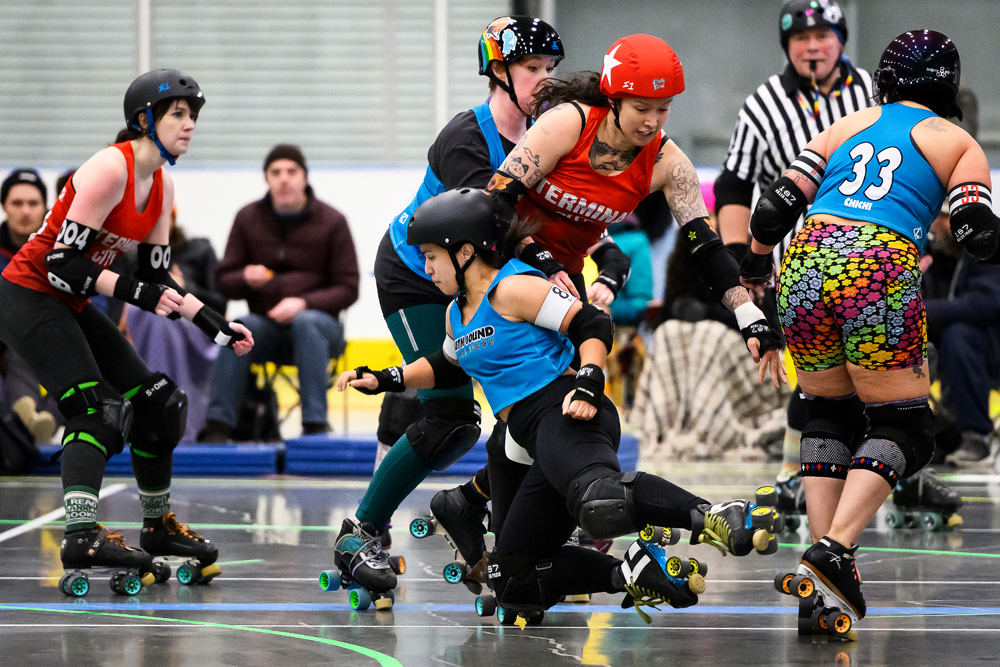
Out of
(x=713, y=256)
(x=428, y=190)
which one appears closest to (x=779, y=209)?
(x=713, y=256)

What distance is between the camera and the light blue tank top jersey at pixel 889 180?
3.06m

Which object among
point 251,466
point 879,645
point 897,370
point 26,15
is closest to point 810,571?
point 879,645

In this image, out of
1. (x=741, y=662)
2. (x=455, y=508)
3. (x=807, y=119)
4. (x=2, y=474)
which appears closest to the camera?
(x=741, y=662)

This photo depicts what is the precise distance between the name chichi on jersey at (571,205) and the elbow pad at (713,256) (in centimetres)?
20

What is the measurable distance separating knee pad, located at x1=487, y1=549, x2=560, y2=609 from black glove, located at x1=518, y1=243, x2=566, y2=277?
2.36 feet

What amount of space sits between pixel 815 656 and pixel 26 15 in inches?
411

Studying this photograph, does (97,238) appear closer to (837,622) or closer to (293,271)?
(837,622)

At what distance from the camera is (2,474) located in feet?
20.8

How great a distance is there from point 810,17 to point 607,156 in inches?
66.3

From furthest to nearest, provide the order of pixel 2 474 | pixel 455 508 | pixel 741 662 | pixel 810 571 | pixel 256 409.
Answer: pixel 256 409
pixel 2 474
pixel 455 508
pixel 810 571
pixel 741 662

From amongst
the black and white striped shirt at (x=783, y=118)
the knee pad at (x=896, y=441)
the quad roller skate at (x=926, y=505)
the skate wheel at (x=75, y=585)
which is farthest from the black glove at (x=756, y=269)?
the skate wheel at (x=75, y=585)

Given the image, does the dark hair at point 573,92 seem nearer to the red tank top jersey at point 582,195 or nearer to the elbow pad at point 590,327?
the red tank top jersey at point 582,195

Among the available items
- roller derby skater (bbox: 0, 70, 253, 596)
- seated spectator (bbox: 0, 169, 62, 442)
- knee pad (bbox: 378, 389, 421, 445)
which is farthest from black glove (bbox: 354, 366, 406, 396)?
seated spectator (bbox: 0, 169, 62, 442)

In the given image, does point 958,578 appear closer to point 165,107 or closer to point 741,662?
point 741,662
